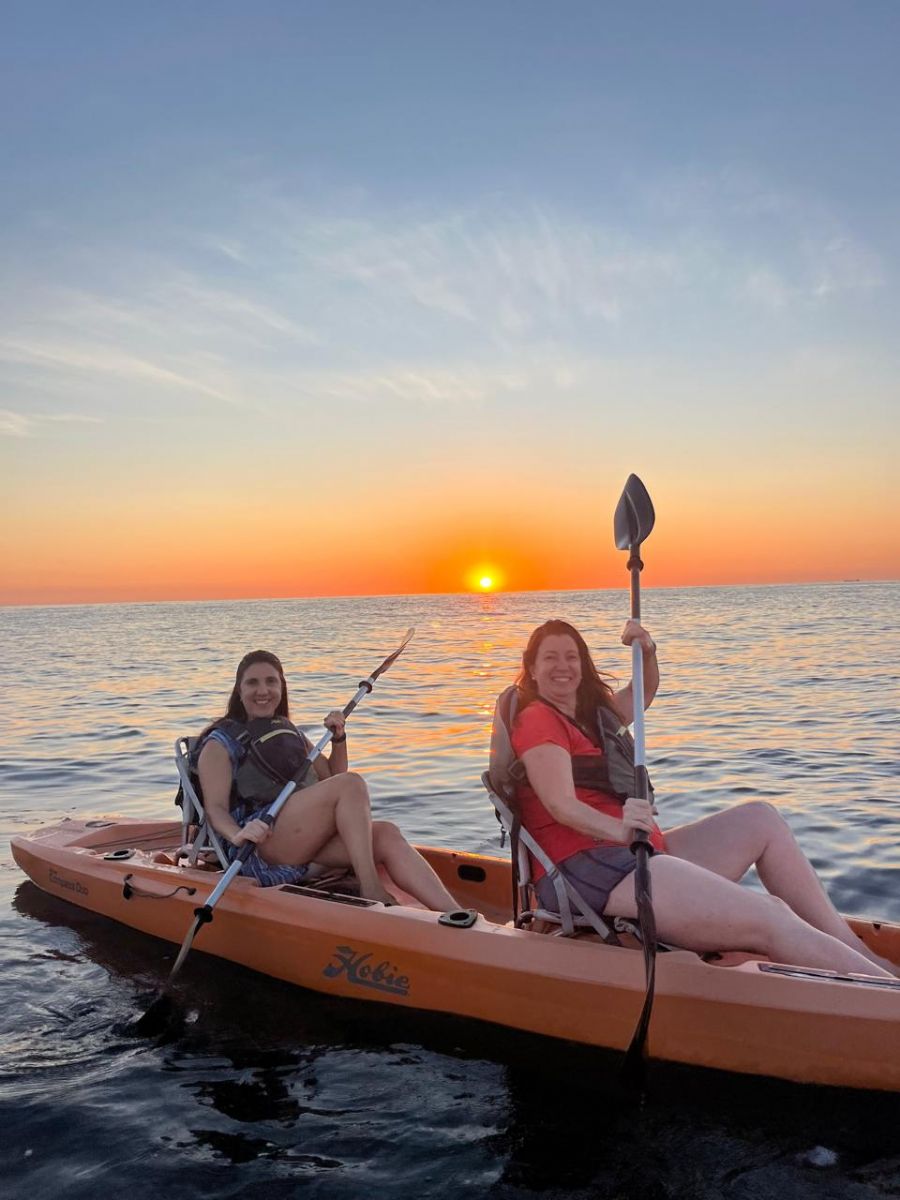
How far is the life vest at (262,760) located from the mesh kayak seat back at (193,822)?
8cm

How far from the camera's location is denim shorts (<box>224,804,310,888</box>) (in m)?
4.51

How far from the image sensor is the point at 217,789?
4.56 m

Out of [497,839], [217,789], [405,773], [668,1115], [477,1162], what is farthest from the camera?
[405,773]

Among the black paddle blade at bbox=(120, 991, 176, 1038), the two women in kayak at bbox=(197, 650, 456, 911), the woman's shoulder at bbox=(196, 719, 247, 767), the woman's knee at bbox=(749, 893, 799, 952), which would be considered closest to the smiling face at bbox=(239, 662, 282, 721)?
the two women in kayak at bbox=(197, 650, 456, 911)

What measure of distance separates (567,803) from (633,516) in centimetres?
156

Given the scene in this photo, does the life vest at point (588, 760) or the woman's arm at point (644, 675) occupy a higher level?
the woman's arm at point (644, 675)

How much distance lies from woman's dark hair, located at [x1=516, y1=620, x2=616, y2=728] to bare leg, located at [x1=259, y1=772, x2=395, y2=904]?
0.95 metres

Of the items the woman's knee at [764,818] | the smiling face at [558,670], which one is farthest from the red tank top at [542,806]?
the woman's knee at [764,818]

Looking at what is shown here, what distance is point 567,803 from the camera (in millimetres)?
3449

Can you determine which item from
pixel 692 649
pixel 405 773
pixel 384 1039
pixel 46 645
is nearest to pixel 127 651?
pixel 46 645

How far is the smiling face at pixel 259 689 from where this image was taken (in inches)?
186

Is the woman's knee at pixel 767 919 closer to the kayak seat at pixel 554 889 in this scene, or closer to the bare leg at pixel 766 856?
the bare leg at pixel 766 856

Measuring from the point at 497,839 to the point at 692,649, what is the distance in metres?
16.1

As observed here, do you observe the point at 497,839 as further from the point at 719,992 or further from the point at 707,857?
the point at 719,992
